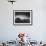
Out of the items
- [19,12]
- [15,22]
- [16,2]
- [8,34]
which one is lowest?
[8,34]

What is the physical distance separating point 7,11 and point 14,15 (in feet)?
1.03

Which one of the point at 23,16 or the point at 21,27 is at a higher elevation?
the point at 23,16

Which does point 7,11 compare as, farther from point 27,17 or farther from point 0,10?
point 27,17

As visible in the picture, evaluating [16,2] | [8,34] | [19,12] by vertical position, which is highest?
[16,2]

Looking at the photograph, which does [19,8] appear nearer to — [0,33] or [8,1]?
[8,1]

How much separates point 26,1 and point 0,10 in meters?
1.06

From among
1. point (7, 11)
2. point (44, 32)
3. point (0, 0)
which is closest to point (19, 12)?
point (7, 11)

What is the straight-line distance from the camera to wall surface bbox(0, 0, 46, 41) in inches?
198

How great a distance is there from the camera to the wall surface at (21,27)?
5.02 m

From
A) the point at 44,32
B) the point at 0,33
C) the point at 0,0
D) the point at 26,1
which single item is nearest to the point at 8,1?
the point at 0,0

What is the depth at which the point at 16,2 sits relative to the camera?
5074 mm

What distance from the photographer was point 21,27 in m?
5.05

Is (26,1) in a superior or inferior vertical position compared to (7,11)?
superior

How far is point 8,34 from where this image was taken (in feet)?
16.5
